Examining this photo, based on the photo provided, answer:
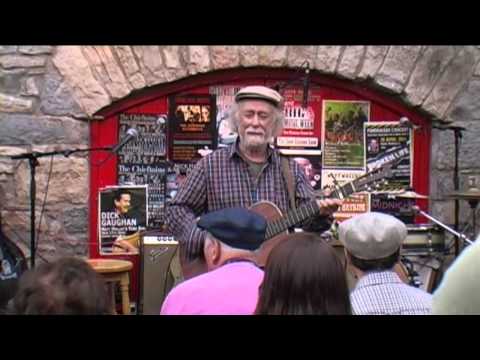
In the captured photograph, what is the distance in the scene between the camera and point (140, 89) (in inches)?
261

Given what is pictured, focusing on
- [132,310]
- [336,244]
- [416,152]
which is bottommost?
[132,310]

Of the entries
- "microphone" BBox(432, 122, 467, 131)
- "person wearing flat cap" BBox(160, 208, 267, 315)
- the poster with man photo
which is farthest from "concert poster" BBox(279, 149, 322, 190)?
"person wearing flat cap" BBox(160, 208, 267, 315)

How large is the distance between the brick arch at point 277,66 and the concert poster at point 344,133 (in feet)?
0.76

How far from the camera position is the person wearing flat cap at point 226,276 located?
2.95 metres

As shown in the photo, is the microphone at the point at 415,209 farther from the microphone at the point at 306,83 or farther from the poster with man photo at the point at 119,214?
the poster with man photo at the point at 119,214

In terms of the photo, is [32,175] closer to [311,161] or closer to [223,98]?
[223,98]

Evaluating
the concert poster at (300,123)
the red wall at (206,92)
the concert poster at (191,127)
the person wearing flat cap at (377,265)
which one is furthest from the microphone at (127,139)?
the person wearing flat cap at (377,265)

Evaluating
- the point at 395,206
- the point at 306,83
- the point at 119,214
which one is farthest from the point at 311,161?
the point at 119,214
